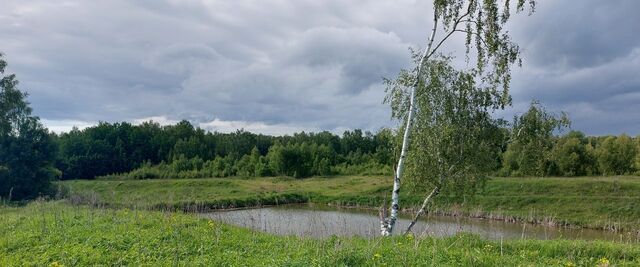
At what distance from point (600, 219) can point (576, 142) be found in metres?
31.4

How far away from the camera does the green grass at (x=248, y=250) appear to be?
376 inches

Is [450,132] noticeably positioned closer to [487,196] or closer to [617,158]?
[487,196]

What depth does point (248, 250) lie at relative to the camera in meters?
11.5

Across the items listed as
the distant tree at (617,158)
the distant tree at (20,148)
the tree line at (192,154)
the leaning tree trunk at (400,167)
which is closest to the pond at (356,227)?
the leaning tree trunk at (400,167)

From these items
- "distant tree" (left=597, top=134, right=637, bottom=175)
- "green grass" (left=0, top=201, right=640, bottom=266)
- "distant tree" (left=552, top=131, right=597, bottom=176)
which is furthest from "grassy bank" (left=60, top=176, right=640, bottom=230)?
"green grass" (left=0, top=201, right=640, bottom=266)

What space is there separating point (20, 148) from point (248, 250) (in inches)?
1833

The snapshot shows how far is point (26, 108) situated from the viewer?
50.1m

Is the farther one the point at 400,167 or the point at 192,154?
the point at 192,154

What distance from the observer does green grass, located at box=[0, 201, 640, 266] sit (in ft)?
31.4

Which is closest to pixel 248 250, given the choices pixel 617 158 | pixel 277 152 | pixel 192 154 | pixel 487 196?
pixel 487 196

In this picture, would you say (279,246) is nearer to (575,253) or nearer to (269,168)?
(575,253)

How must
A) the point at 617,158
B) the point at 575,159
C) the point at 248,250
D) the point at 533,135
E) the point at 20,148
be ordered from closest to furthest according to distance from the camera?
the point at 248,250, the point at 533,135, the point at 20,148, the point at 575,159, the point at 617,158

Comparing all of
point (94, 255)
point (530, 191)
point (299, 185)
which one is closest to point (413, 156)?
point (94, 255)

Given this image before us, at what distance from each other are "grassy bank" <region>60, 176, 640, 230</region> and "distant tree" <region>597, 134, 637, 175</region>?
1045cm
